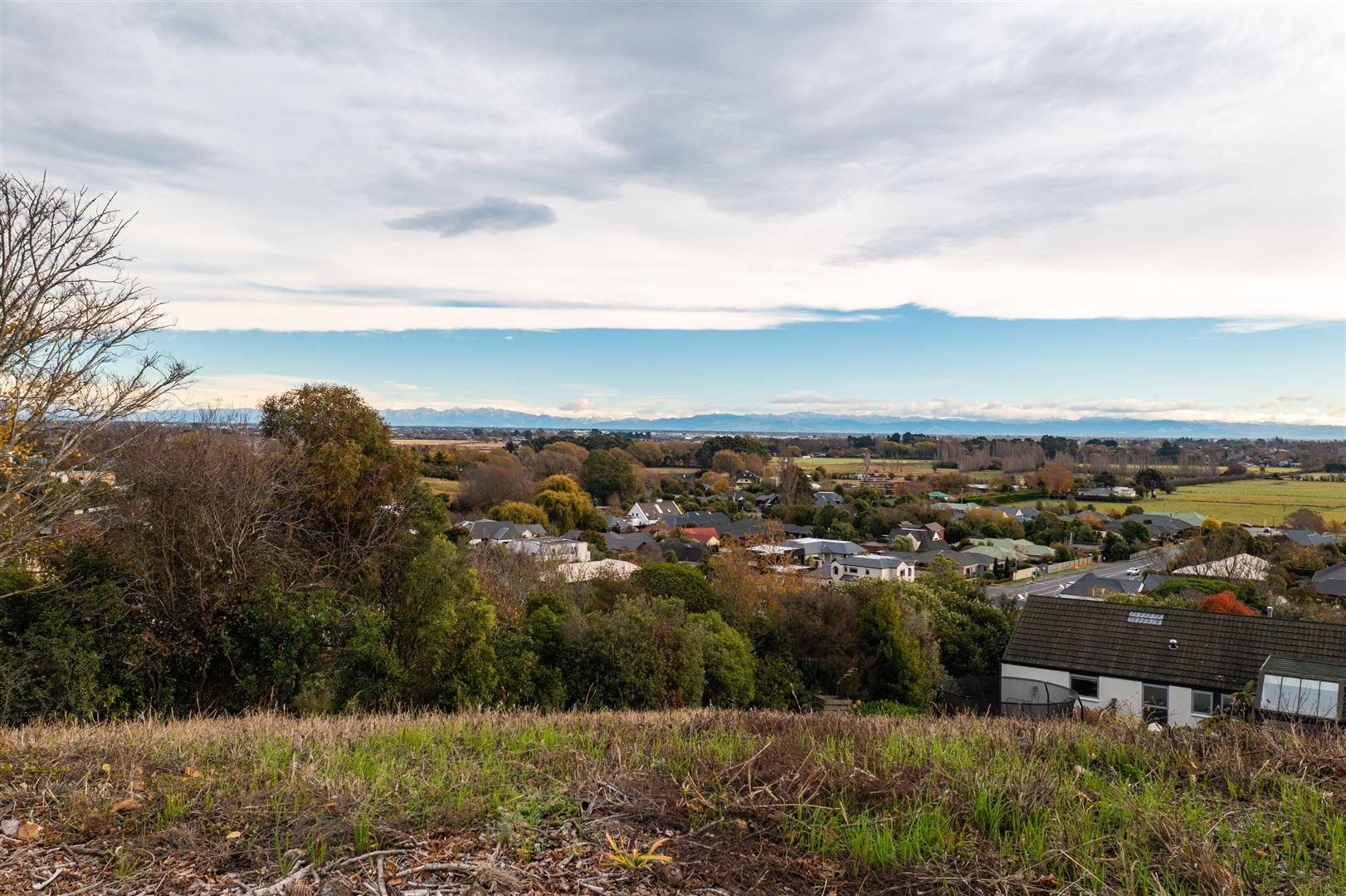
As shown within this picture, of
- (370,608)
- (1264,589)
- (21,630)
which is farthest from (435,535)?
(1264,589)

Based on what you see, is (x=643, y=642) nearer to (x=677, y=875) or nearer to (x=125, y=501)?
(x=125, y=501)

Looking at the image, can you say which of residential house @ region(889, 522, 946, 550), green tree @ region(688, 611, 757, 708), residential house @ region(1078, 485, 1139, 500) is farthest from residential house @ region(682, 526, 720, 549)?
residential house @ region(1078, 485, 1139, 500)

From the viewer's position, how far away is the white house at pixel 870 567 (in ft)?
136

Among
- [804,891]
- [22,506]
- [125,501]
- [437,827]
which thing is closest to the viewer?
[804,891]

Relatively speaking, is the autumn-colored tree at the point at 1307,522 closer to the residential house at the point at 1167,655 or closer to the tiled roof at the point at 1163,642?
the tiled roof at the point at 1163,642

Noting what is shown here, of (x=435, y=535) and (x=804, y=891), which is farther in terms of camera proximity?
(x=435, y=535)

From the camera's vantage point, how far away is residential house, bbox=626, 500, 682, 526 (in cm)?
6244

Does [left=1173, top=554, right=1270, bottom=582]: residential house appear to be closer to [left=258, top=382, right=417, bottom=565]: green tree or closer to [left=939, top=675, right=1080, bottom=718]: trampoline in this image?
[left=939, top=675, right=1080, bottom=718]: trampoline

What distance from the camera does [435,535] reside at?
14.8 m

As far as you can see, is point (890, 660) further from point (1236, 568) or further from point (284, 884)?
point (1236, 568)

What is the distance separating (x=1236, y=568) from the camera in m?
37.7

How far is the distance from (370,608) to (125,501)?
4227 millimetres

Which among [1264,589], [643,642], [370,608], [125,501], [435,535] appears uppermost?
[125,501]

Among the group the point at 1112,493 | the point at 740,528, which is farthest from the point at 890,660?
the point at 1112,493
